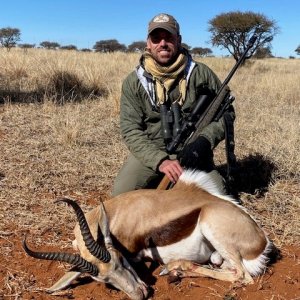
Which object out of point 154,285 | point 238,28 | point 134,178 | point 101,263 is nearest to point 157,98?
point 134,178

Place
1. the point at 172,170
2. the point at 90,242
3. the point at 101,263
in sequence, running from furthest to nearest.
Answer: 1. the point at 172,170
2. the point at 101,263
3. the point at 90,242

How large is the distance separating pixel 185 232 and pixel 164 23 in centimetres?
199

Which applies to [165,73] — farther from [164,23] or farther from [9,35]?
[9,35]

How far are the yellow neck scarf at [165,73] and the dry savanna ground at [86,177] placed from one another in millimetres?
1271

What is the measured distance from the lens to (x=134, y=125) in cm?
455

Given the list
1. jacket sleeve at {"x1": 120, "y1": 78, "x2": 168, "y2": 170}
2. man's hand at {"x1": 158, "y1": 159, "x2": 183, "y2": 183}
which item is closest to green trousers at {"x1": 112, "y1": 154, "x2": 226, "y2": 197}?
jacket sleeve at {"x1": 120, "y1": 78, "x2": 168, "y2": 170}

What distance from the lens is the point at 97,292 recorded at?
3260 mm

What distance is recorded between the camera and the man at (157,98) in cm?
431

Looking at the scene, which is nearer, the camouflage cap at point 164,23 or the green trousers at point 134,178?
the camouflage cap at point 164,23

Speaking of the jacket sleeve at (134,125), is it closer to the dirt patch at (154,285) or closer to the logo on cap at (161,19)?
the logo on cap at (161,19)

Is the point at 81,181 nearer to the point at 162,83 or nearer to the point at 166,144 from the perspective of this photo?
the point at 166,144

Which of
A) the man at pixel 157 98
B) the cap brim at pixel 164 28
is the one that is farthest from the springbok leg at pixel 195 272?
the cap brim at pixel 164 28

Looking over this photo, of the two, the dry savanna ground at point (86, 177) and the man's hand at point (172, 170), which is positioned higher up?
the man's hand at point (172, 170)

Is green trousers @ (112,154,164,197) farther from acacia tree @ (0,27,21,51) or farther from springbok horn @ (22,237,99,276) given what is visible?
acacia tree @ (0,27,21,51)
